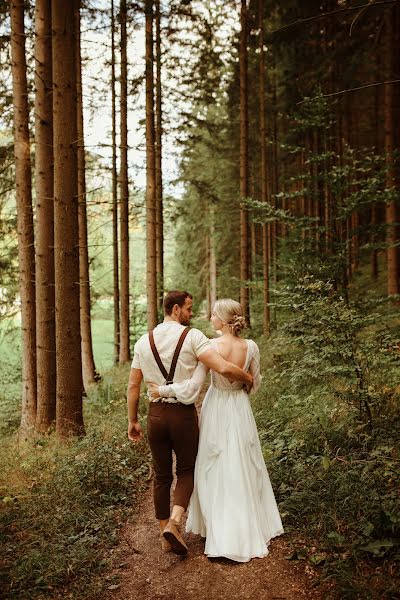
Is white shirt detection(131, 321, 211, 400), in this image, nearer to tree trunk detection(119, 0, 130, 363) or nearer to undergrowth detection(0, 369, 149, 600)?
undergrowth detection(0, 369, 149, 600)

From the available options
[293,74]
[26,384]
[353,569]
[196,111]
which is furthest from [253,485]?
[196,111]

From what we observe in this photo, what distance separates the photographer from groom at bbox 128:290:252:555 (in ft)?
14.3

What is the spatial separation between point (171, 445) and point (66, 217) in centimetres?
409

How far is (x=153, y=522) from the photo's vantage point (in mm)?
5250

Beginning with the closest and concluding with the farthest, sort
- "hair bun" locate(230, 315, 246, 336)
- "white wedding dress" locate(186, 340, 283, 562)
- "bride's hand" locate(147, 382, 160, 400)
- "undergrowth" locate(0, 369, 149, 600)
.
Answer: "undergrowth" locate(0, 369, 149, 600) < "white wedding dress" locate(186, 340, 283, 562) < "bride's hand" locate(147, 382, 160, 400) < "hair bun" locate(230, 315, 246, 336)

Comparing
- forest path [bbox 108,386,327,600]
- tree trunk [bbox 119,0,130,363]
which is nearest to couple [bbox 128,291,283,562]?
forest path [bbox 108,386,327,600]

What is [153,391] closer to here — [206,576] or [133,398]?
[133,398]

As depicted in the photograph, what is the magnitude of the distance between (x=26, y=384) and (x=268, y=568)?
22.4 feet

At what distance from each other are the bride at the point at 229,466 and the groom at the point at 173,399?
121 millimetres

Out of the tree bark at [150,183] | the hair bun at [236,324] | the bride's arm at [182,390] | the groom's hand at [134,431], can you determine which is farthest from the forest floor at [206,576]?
the tree bark at [150,183]

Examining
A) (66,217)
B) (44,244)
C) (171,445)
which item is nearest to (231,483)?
(171,445)

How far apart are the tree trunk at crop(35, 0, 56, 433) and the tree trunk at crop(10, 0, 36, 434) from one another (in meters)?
0.69

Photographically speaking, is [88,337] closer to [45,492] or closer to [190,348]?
[45,492]

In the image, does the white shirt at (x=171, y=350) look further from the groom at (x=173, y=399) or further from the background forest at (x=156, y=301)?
the background forest at (x=156, y=301)
